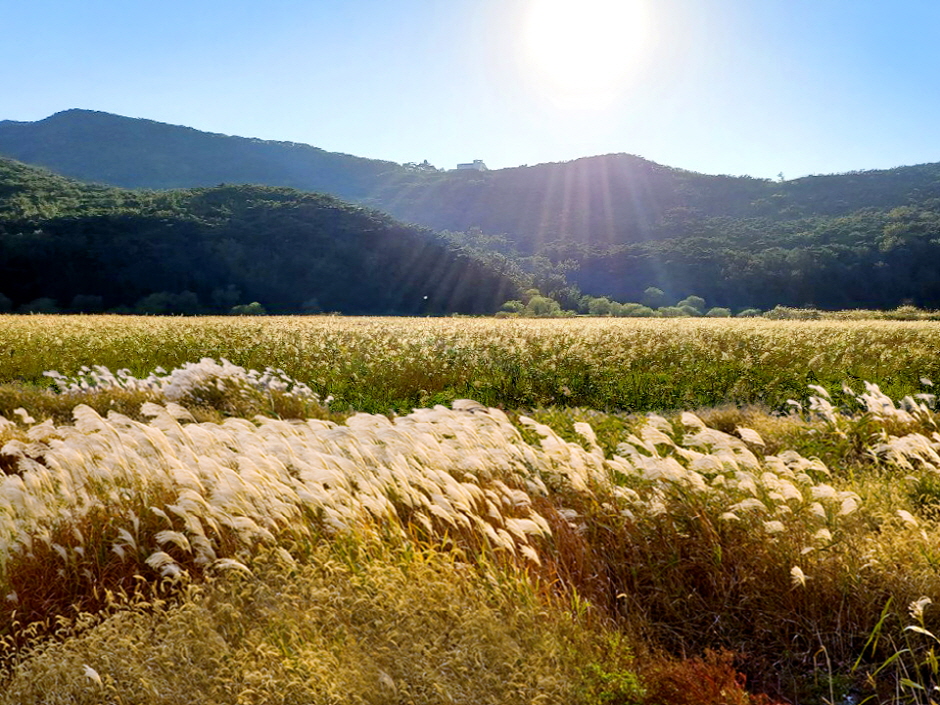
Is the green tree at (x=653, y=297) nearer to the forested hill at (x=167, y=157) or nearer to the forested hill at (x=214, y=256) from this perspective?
the forested hill at (x=214, y=256)

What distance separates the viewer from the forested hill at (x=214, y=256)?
174 feet

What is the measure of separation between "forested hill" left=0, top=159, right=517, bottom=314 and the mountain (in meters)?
11.5

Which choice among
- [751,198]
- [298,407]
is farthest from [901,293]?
[298,407]

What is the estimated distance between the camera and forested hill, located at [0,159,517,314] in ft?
174

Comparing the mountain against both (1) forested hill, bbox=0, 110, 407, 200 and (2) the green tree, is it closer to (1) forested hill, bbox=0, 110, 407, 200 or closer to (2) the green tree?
(1) forested hill, bbox=0, 110, 407, 200

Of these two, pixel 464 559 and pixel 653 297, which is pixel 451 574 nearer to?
pixel 464 559

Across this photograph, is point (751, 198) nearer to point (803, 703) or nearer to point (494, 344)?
point (494, 344)

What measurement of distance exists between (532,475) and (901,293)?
6024 centimetres

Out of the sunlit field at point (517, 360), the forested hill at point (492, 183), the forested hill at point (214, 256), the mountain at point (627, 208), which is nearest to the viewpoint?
the sunlit field at point (517, 360)

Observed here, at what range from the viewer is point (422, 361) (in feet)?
47.0

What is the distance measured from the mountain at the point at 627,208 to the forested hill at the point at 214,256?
1145cm

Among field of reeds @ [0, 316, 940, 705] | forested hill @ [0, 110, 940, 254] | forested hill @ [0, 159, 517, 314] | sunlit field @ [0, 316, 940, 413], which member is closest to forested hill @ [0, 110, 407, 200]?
forested hill @ [0, 110, 940, 254]

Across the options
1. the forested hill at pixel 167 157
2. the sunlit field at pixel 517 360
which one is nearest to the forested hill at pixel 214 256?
the sunlit field at pixel 517 360

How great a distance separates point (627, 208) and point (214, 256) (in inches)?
2114
